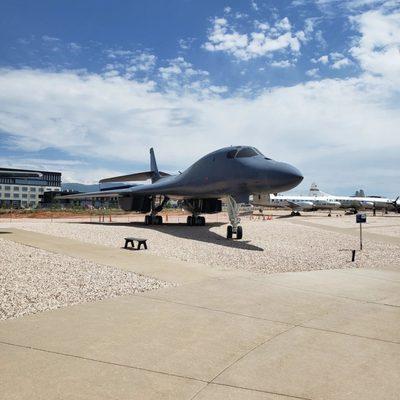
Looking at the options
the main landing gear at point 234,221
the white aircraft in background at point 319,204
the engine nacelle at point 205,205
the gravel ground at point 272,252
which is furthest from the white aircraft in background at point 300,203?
the gravel ground at point 272,252

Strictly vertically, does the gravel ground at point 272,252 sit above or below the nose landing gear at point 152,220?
below

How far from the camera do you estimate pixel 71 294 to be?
21.9 ft

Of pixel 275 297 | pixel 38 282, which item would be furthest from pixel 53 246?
pixel 275 297

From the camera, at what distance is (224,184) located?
17.5 m

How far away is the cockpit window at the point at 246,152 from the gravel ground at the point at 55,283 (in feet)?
29.0

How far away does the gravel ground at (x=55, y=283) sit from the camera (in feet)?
20.1

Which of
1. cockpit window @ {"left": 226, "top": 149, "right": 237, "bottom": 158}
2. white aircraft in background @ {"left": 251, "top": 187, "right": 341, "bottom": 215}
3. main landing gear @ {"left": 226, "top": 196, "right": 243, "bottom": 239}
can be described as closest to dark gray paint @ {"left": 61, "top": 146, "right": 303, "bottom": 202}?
cockpit window @ {"left": 226, "top": 149, "right": 237, "bottom": 158}

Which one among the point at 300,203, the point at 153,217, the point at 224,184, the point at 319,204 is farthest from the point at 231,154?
the point at 319,204

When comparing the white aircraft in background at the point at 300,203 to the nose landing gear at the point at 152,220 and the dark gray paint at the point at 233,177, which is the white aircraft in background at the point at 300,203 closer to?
the nose landing gear at the point at 152,220

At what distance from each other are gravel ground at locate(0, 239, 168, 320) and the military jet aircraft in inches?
→ 316

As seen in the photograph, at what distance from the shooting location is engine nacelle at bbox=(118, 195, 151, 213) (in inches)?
995

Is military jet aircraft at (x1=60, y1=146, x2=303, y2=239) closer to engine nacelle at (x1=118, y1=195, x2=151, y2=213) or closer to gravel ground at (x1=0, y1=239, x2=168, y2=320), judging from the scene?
engine nacelle at (x1=118, y1=195, x2=151, y2=213)

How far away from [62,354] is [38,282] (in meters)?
3.86

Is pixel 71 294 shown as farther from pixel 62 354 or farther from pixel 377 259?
pixel 377 259
